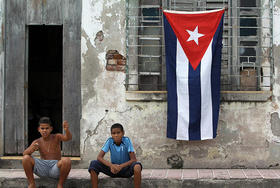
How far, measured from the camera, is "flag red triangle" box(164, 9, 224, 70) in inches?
218

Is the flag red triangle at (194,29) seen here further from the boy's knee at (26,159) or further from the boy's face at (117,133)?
the boy's knee at (26,159)

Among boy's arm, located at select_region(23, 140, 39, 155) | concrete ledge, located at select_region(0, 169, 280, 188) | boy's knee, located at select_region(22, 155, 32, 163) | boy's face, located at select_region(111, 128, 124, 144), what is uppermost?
boy's face, located at select_region(111, 128, 124, 144)

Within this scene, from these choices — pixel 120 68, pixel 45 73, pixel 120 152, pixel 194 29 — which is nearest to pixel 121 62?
pixel 120 68

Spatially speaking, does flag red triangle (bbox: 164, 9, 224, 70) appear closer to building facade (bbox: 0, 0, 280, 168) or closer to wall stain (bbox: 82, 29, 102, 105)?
building facade (bbox: 0, 0, 280, 168)

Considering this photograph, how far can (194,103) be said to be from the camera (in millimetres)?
5559

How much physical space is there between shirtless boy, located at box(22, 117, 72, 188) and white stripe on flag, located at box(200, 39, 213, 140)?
1965mm

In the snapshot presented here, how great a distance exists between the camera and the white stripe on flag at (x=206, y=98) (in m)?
5.54

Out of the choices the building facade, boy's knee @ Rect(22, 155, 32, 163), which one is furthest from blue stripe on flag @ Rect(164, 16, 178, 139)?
boy's knee @ Rect(22, 155, 32, 163)

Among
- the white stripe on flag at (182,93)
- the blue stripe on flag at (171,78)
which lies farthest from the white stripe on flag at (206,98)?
the blue stripe on flag at (171,78)

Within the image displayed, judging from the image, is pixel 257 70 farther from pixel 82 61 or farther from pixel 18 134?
pixel 18 134

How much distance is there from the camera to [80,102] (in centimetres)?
596

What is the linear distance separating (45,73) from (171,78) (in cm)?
514

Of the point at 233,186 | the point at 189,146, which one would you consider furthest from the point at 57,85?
the point at 233,186

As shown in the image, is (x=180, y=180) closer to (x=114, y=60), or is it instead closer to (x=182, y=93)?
(x=182, y=93)
